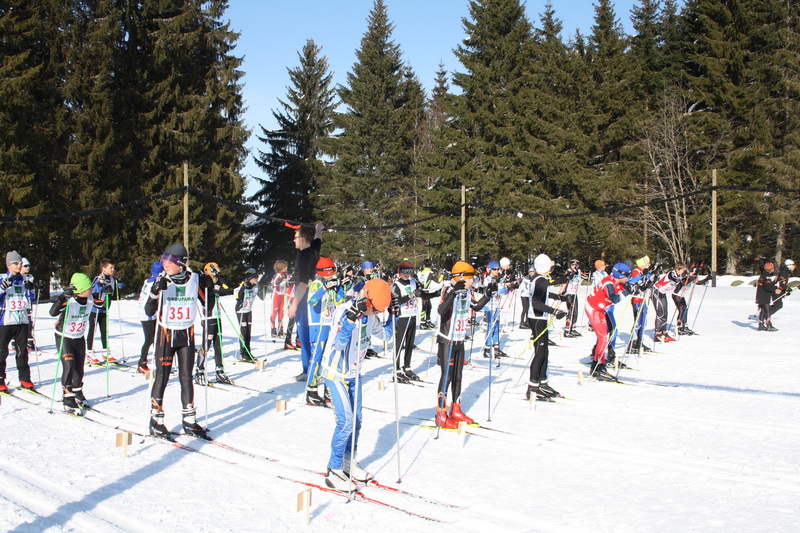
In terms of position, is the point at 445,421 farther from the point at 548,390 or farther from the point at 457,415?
the point at 548,390

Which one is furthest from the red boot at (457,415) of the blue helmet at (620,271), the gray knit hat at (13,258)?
the gray knit hat at (13,258)

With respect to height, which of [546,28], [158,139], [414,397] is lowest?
[414,397]

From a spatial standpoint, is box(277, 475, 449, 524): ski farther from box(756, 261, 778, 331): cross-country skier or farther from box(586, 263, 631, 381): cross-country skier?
box(756, 261, 778, 331): cross-country skier

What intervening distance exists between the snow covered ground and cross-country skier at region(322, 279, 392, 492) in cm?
24

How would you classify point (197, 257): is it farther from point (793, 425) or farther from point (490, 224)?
point (793, 425)

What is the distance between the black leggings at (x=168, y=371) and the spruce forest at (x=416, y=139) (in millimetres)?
23511

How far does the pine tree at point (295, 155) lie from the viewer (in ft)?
141

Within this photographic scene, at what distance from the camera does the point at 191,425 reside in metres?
6.66

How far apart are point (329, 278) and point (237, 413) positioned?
2.27m

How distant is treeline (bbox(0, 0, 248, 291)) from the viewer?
27891mm

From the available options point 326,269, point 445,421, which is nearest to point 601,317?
point 445,421

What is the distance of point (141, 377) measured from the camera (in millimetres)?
10266

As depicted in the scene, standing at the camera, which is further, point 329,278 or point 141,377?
point 141,377

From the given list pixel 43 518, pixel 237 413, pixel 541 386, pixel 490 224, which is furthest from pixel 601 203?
pixel 43 518
